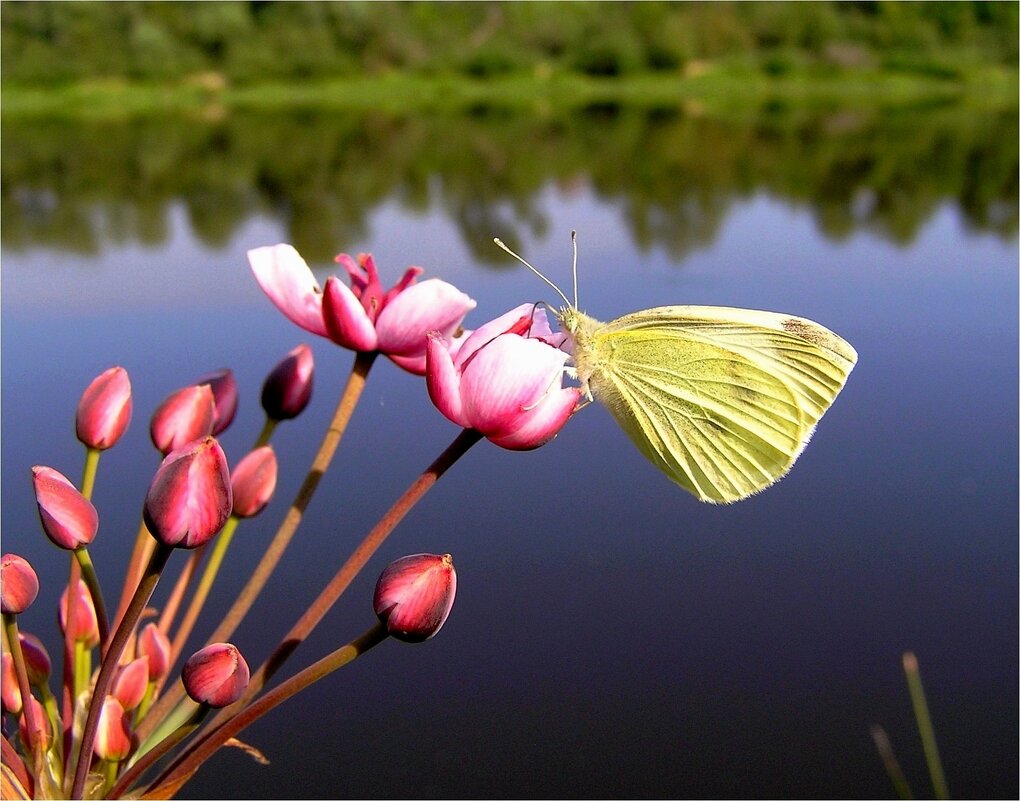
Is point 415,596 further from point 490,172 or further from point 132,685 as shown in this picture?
point 490,172

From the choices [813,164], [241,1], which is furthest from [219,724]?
[241,1]

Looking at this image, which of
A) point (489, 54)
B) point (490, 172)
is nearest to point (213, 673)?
point (490, 172)

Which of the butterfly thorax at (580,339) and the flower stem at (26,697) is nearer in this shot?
the flower stem at (26,697)

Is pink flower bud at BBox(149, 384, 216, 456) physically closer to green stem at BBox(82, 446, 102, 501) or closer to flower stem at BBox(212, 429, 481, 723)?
green stem at BBox(82, 446, 102, 501)

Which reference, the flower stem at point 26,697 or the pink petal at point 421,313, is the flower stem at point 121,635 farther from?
the pink petal at point 421,313

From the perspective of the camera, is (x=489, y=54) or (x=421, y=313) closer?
(x=421, y=313)

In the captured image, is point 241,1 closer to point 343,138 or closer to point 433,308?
point 343,138

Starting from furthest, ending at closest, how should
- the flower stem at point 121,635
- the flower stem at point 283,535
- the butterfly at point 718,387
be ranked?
the butterfly at point 718,387
the flower stem at point 283,535
the flower stem at point 121,635

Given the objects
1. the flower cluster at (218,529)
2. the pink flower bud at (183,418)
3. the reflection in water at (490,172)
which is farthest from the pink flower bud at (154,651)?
the reflection in water at (490,172)
